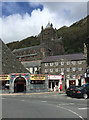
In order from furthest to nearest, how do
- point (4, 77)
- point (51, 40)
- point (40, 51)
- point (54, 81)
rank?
point (51, 40) → point (40, 51) → point (54, 81) → point (4, 77)

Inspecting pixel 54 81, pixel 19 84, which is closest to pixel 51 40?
pixel 54 81

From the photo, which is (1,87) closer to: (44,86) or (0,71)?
(0,71)

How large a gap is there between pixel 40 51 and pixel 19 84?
168 ft

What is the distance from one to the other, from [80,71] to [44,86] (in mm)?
16856

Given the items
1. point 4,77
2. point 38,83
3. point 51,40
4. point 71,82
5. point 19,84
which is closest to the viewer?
point 4,77

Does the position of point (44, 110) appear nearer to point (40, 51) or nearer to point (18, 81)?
point (18, 81)

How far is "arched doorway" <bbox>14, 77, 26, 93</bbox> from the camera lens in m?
35.6

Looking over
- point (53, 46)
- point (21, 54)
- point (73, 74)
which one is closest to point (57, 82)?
point (73, 74)

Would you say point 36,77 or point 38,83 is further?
point 38,83

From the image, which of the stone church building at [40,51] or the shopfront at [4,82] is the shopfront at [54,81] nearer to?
the shopfront at [4,82]

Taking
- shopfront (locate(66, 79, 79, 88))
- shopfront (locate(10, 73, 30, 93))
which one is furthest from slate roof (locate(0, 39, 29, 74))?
shopfront (locate(66, 79, 79, 88))

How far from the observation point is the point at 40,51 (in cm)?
8719

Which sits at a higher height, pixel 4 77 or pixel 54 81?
pixel 4 77

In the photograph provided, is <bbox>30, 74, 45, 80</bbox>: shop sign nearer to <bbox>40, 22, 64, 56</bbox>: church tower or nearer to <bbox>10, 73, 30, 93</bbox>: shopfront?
<bbox>10, 73, 30, 93</bbox>: shopfront
